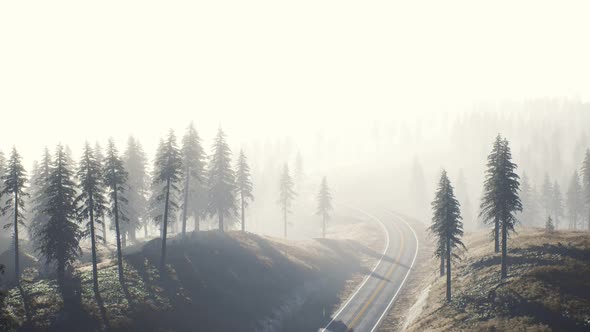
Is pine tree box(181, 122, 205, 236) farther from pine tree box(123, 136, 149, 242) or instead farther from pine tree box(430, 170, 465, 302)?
pine tree box(430, 170, 465, 302)

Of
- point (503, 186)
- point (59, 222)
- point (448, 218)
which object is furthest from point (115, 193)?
point (503, 186)

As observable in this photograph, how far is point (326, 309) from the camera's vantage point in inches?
1757

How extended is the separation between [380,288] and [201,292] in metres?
25.4

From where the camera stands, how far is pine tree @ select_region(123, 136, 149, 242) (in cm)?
5416

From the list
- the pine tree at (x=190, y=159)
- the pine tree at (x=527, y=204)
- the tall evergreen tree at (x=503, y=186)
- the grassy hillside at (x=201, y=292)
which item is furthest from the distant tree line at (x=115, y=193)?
the pine tree at (x=527, y=204)

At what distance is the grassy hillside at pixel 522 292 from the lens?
27.9 metres

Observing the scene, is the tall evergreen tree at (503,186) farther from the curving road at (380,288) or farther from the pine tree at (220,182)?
the pine tree at (220,182)

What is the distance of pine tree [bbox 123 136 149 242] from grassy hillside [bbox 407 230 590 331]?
4081 centimetres

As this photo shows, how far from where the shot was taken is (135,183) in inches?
2169

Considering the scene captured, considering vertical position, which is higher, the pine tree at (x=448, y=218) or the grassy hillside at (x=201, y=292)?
the pine tree at (x=448, y=218)

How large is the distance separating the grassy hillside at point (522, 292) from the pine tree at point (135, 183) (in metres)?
40.8

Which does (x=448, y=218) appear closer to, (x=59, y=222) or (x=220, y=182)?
(x=220, y=182)

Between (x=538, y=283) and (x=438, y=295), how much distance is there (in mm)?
10009

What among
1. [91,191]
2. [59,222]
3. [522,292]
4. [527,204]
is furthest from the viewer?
[527,204]
